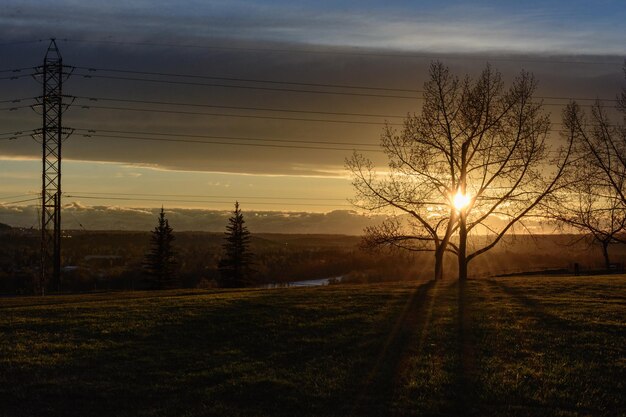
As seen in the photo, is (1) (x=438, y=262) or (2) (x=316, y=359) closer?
(2) (x=316, y=359)

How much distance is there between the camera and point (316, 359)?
1558 cm

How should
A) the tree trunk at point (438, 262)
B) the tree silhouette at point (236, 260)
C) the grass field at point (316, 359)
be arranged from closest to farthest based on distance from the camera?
the grass field at point (316, 359)
the tree trunk at point (438, 262)
the tree silhouette at point (236, 260)

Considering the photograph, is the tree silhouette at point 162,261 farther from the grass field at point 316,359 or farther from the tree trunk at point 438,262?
the grass field at point 316,359

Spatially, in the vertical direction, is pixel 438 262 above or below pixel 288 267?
above

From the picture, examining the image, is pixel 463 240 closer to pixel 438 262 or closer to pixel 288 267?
pixel 438 262

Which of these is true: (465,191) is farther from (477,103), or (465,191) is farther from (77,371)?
(77,371)

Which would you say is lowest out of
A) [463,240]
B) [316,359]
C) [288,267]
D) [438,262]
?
[288,267]

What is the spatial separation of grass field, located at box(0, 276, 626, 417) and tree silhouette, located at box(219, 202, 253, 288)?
139 ft

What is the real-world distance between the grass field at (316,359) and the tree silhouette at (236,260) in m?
Answer: 42.5

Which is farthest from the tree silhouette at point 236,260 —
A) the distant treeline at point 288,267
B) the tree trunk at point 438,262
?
the tree trunk at point 438,262

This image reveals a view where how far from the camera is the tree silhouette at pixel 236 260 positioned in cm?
6694

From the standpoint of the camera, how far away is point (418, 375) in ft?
46.1

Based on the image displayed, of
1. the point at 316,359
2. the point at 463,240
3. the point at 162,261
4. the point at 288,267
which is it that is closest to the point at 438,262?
the point at 463,240

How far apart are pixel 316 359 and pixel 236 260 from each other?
5279cm
